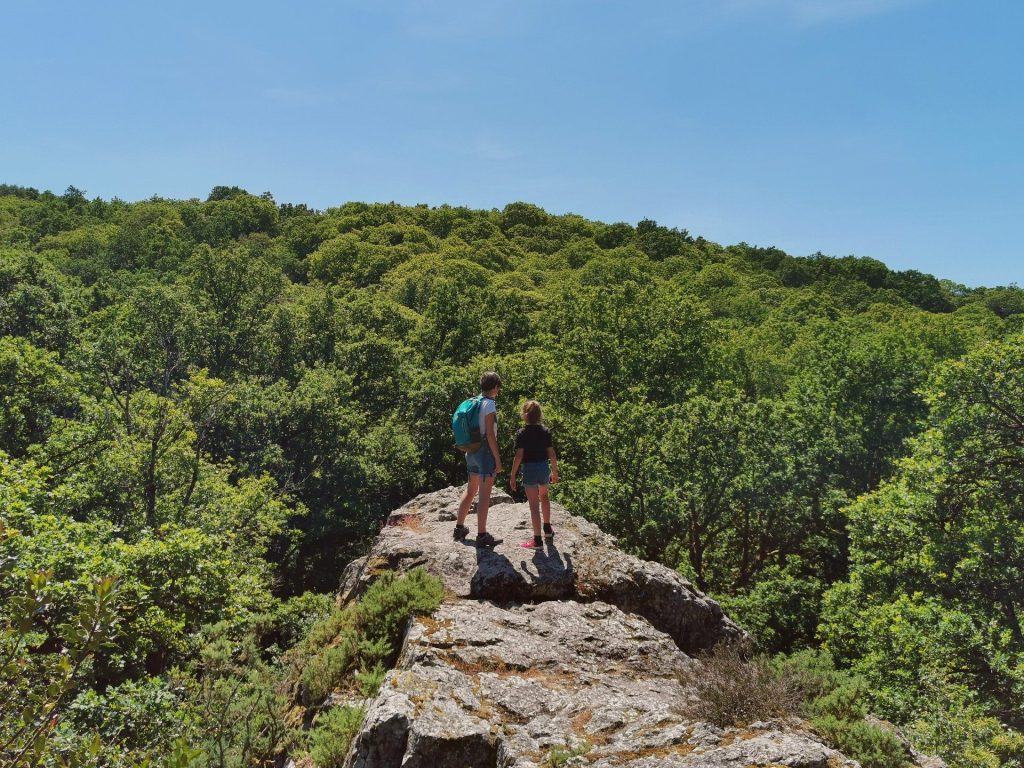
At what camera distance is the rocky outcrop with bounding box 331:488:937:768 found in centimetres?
545

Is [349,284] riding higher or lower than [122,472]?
higher

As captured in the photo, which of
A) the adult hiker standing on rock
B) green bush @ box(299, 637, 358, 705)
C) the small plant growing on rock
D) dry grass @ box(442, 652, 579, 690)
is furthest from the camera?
the adult hiker standing on rock

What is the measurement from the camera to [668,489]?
68.1 ft

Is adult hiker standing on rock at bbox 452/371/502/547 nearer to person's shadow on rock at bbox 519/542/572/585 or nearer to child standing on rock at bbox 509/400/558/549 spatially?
child standing on rock at bbox 509/400/558/549

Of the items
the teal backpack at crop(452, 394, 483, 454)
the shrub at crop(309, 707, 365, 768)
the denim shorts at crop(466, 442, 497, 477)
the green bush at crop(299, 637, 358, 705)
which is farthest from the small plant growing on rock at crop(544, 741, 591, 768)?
the teal backpack at crop(452, 394, 483, 454)

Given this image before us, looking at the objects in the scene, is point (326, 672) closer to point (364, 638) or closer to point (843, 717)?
point (364, 638)

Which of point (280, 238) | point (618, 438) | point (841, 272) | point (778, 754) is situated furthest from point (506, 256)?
point (778, 754)

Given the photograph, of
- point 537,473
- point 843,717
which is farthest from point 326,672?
point 843,717

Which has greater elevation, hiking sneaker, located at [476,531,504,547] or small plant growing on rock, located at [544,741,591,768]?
hiking sneaker, located at [476,531,504,547]

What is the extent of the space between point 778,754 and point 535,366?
27.1 metres

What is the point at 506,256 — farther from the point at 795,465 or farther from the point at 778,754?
the point at 778,754

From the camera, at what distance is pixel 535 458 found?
9.52 metres

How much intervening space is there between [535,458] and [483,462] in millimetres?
751

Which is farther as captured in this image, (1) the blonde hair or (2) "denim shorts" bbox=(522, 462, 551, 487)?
(2) "denim shorts" bbox=(522, 462, 551, 487)
